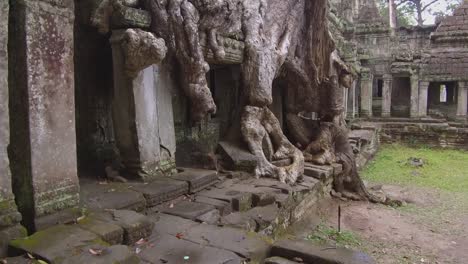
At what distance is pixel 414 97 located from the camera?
17.8 meters

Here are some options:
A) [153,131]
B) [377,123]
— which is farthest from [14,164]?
[377,123]

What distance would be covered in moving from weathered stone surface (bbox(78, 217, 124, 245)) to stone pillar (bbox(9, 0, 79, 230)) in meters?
0.37

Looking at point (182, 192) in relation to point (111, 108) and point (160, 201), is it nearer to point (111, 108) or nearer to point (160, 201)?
point (160, 201)

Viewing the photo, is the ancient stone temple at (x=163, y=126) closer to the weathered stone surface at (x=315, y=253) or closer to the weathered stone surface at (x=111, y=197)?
the weathered stone surface at (x=111, y=197)

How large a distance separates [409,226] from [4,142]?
244 inches

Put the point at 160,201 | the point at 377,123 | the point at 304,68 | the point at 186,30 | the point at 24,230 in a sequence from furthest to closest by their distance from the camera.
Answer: the point at 377,123 < the point at 304,68 < the point at 186,30 < the point at 160,201 < the point at 24,230

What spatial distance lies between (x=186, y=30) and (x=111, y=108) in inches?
57.7

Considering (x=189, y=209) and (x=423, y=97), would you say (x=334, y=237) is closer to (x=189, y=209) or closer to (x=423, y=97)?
(x=189, y=209)

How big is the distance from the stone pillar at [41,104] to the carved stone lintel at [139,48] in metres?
0.91

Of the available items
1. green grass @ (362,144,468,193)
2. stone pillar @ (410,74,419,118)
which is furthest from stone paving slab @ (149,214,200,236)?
stone pillar @ (410,74,419,118)

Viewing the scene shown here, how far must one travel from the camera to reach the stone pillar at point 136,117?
4.88 m

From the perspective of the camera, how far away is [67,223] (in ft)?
11.4

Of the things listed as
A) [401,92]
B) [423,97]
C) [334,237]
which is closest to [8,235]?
[334,237]

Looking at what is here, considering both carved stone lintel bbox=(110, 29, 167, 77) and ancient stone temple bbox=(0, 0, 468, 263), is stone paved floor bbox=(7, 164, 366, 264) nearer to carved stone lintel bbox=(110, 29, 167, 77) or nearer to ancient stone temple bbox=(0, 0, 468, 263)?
ancient stone temple bbox=(0, 0, 468, 263)
